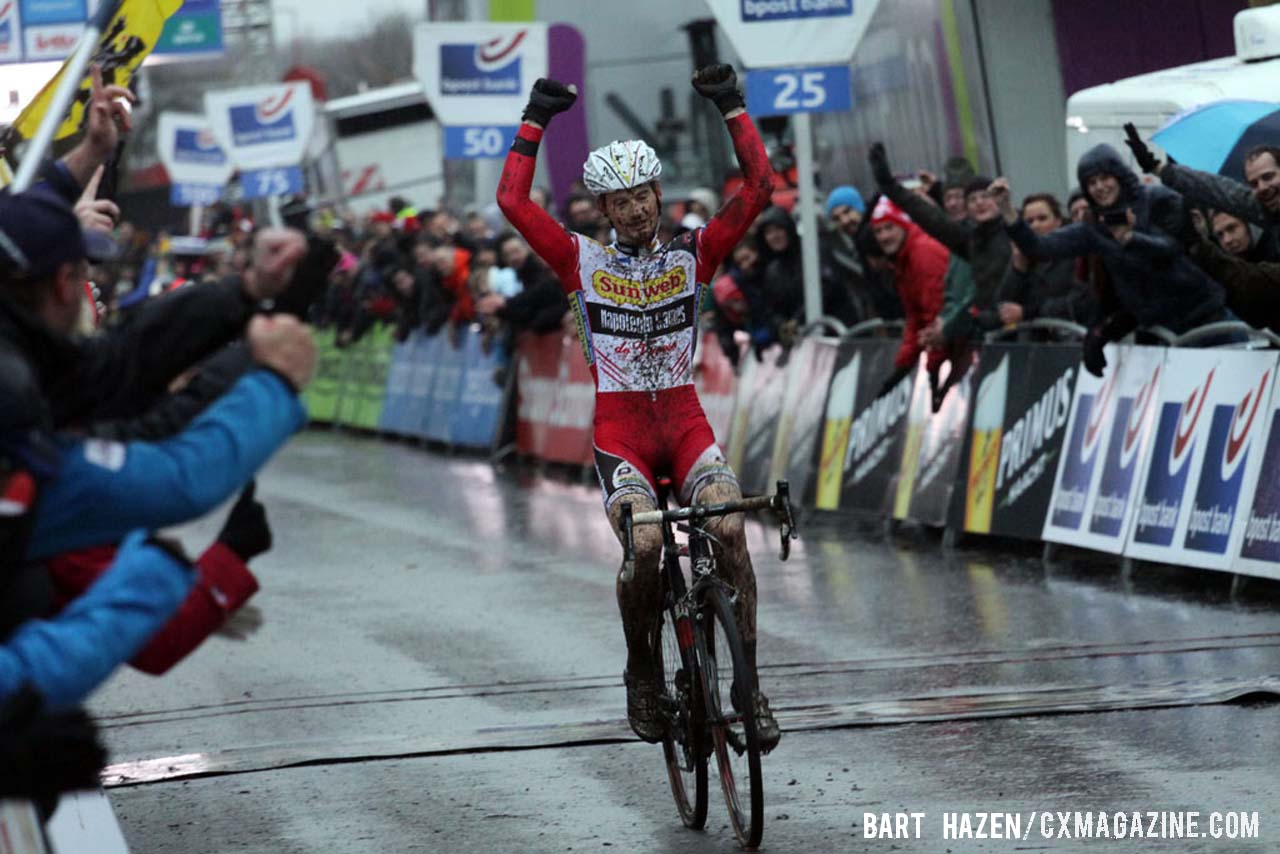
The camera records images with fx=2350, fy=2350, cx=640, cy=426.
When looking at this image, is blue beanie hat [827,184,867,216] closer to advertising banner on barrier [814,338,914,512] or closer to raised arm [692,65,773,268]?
advertising banner on barrier [814,338,914,512]

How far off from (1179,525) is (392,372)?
53.9 feet

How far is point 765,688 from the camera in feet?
33.1

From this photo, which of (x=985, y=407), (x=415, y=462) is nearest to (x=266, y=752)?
(x=985, y=407)

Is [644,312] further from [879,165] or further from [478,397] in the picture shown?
[478,397]

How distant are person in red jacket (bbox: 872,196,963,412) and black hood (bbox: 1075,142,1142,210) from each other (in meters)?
2.50

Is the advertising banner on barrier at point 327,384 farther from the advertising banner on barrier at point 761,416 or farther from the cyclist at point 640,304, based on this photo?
the cyclist at point 640,304

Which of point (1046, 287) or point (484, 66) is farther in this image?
point (484, 66)

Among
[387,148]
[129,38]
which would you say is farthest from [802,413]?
[387,148]

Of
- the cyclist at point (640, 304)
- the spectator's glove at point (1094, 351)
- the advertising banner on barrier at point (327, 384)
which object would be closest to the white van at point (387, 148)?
the advertising banner on barrier at point (327, 384)

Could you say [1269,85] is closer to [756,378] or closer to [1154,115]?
[1154,115]

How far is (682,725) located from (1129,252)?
5957 millimetres

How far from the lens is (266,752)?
367 inches

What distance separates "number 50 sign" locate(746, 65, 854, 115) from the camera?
55.1ft

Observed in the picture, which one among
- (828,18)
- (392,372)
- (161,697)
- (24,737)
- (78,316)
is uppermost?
(78,316)
